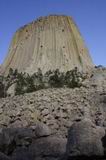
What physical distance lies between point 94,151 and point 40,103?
2448cm

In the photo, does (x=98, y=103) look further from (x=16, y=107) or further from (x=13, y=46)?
(x=13, y=46)

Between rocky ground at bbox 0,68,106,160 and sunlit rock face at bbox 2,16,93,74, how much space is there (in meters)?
36.7

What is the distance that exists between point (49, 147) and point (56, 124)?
13963 mm

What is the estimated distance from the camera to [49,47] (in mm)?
96250

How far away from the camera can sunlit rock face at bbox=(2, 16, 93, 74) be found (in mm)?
92625

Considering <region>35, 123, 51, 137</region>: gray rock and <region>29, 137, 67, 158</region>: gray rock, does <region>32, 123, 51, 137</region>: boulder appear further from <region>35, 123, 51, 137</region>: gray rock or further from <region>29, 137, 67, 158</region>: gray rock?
<region>29, 137, 67, 158</region>: gray rock

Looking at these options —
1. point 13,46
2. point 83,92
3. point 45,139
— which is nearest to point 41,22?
point 13,46

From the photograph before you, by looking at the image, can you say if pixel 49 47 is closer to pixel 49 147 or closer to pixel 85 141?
pixel 49 147

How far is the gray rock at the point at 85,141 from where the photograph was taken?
19.9m

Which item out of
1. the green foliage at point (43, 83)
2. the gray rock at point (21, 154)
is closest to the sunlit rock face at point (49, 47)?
the green foliage at point (43, 83)

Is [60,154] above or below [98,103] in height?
below

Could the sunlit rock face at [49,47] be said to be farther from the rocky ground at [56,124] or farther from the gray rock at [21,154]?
the gray rock at [21,154]

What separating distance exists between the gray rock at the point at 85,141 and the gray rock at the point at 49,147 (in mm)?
2450

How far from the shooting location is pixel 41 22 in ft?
326
